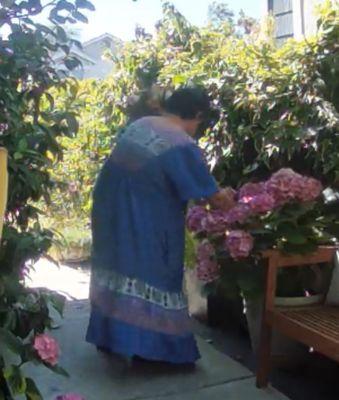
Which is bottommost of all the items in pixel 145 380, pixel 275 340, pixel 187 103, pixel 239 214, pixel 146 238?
pixel 145 380

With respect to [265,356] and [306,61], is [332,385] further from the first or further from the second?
[306,61]

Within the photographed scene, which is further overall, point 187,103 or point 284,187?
point 187,103

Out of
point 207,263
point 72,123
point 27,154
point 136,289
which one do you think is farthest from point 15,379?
point 207,263

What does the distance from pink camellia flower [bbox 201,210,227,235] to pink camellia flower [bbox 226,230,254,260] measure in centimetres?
11

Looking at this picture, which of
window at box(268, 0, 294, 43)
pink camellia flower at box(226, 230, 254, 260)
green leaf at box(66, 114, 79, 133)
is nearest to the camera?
green leaf at box(66, 114, 79, 133)

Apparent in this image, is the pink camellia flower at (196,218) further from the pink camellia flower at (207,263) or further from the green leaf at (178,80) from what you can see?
the green leaf at (178,80)

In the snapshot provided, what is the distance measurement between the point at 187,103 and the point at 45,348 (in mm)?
1474

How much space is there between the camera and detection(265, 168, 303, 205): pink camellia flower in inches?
103

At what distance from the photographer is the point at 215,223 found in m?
2.71

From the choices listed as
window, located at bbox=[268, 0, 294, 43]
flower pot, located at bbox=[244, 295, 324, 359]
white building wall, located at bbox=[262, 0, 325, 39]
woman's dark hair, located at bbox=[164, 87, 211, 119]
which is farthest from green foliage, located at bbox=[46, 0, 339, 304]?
window, located at bbox=[268, 0, 294, 43]

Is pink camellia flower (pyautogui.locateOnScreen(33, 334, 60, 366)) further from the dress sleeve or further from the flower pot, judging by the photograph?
the flower pot

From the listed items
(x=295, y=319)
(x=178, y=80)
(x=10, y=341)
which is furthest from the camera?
(x=178, y=80)

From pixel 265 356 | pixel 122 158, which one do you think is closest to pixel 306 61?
pixel 122 158

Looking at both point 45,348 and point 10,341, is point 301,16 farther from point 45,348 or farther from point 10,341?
point 10,341
